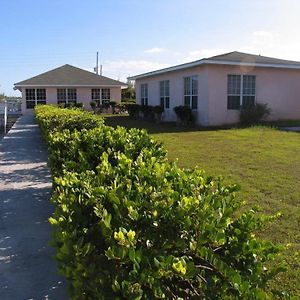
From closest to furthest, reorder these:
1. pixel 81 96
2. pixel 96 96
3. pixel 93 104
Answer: pixel 93 104 → pixel 81 96 → pixel 96 96

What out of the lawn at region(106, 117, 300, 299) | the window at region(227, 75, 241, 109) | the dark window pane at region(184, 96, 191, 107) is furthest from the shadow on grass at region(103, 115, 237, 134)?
the lawn at region(106, 117, 300, 299)

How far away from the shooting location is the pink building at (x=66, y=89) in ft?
119

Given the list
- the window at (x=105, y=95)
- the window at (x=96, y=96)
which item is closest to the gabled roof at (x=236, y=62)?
the window at (x=96, y=96)

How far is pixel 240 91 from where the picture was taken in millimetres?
21000

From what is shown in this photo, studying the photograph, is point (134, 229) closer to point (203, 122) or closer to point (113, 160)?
point (113, 160)

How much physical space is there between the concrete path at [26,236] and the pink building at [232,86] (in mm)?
12254

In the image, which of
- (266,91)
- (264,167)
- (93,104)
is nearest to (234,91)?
(266,91)

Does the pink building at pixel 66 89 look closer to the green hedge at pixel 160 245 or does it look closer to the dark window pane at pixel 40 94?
the dark window pane at pixel 40 94

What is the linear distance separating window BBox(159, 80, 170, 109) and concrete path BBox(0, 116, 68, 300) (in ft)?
53.0

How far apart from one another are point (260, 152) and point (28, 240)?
7779mm

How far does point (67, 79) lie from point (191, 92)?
19004mm

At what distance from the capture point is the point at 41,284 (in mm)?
3686

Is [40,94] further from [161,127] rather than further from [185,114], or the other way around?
[185,114]

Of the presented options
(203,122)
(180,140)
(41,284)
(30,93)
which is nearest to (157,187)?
(41,284)
